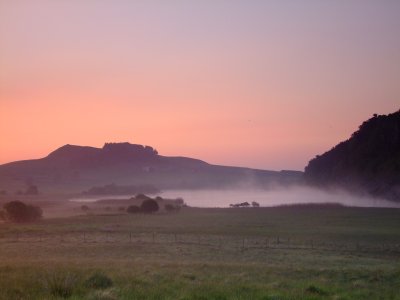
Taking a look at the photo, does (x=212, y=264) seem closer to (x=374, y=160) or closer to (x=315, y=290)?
(x=315, y=290)

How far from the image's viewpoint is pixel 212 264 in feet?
102

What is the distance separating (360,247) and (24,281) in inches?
1815

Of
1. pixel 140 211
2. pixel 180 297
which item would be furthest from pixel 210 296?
pixel 140 211

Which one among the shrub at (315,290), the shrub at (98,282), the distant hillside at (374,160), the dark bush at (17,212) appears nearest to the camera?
the shrub at (98,282)

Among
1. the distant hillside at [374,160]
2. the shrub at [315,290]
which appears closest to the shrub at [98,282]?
the shrub at [315,290]

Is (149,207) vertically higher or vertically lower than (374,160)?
lower

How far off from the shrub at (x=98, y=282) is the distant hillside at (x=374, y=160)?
141432 millimetres

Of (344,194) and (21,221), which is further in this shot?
(344,194)

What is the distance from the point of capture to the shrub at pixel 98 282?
14.0m

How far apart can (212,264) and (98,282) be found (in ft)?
58.0

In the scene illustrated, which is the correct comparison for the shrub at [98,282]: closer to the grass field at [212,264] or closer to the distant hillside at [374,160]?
the grass field at [212,264]

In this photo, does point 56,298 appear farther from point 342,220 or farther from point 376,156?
point 376,156

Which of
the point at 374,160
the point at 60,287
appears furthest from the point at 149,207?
the point at 60,287

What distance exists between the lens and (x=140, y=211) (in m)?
128
